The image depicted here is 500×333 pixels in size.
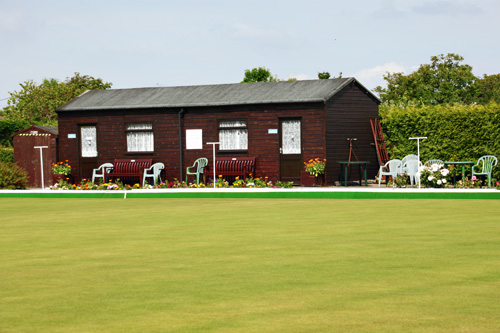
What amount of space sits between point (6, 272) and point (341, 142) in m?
16.2

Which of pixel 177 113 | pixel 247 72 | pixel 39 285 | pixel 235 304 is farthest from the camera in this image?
pixel 247 72

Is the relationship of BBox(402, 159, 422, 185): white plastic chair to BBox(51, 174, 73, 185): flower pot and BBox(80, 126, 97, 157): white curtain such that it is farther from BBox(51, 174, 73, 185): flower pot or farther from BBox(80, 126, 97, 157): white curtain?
BBox(51, 174, 73, 185): flower pot

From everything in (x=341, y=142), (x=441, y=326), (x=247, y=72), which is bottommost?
(x=441, y=326)

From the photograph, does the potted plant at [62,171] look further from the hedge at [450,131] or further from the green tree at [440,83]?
the green tree at [440,83]

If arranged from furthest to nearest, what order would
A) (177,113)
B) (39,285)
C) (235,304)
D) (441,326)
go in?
(177,113) < (39,285) < (235,304) < (441,326)

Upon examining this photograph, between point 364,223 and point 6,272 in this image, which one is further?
point 364,223

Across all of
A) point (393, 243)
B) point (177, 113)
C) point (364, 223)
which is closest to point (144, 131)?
point (177, 113)

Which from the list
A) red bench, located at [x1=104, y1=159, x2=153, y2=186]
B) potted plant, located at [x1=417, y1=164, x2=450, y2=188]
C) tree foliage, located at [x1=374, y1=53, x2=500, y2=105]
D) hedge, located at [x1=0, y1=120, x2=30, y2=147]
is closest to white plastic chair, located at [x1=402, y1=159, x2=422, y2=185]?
potted plant, located at [x1=417, y1=164, x2=450, y2=188]

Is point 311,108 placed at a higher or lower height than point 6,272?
higher

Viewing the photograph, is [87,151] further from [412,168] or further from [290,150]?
[412,168]

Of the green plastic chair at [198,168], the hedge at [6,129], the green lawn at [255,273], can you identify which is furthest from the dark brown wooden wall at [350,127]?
the hedge at [6,129]

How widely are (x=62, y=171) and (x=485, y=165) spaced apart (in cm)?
1300

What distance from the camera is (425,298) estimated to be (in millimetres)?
5785

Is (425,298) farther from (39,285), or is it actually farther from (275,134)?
(275,134)
